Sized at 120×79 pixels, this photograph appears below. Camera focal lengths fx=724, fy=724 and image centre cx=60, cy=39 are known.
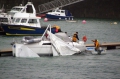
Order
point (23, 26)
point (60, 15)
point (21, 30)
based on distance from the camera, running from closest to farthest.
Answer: point (23, 26), point (21, 30), point (60, 15)

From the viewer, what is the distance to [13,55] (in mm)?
56125

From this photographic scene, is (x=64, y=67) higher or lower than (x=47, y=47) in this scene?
lower

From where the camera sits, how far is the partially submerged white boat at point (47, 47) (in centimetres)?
5528

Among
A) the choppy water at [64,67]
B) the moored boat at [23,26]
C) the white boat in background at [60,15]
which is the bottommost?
the white boat in background at [60,15]

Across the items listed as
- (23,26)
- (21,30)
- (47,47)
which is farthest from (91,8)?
(47,47)

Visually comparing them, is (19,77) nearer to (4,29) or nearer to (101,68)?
(101,68)

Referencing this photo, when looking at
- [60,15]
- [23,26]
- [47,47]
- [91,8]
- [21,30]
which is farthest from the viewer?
[91,8]

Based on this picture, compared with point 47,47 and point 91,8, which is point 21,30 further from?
point 91,8

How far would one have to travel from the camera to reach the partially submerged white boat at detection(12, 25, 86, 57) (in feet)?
181

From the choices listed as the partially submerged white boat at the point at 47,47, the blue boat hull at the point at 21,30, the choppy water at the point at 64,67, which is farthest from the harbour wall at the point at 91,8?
the partially submerged white boat at the point at 47,47

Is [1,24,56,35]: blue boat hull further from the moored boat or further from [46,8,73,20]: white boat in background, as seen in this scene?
[46,8,73,20]: white boat in background

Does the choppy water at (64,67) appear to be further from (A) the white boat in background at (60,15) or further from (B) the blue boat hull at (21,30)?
(A) the white boat in background at (60,15)

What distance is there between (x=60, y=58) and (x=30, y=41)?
2652 mm

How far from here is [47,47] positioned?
5619 centimetres
